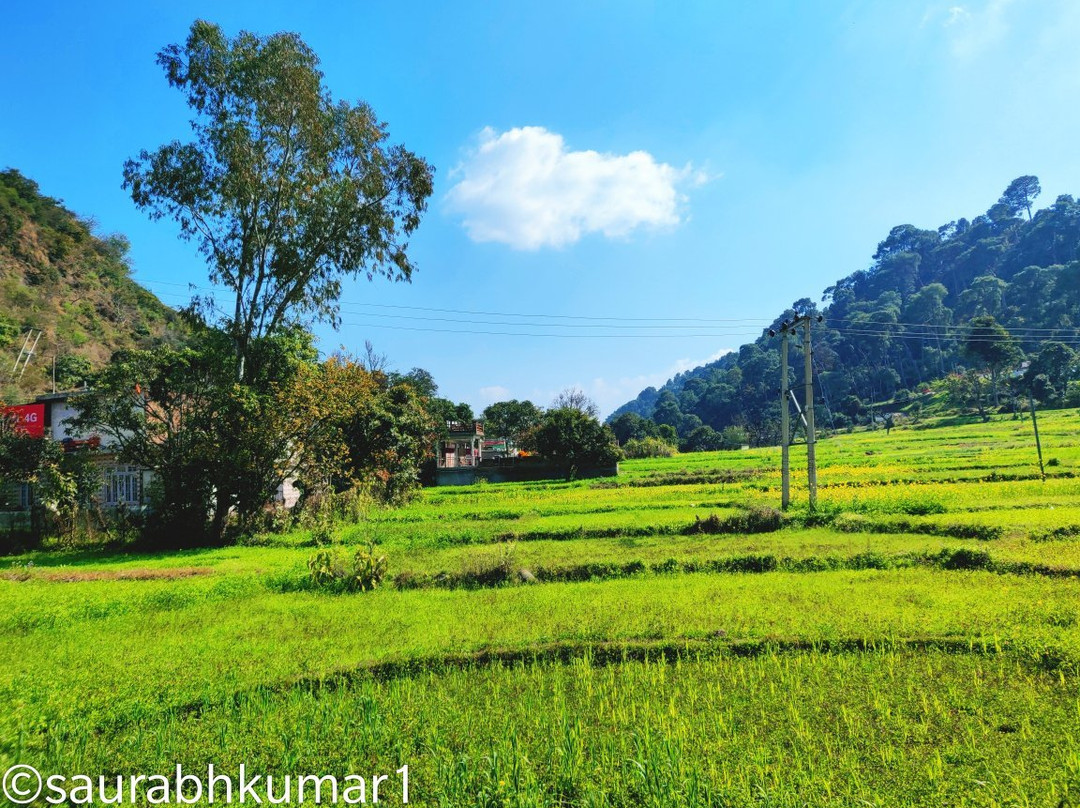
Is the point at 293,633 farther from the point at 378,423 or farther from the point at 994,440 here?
the point at 994,440

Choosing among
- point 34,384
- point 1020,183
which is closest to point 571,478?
point 34,384

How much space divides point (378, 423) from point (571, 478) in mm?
16038

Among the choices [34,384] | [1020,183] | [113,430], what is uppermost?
[1020,183]

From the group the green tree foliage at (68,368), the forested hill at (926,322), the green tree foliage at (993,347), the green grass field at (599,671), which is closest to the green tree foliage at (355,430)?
the green grass field at (599,671)

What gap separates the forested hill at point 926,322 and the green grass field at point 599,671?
6299cm

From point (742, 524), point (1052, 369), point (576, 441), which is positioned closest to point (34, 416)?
point (576, 441)

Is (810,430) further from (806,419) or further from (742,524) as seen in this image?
(742,524)

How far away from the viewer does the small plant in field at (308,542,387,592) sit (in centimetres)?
1155

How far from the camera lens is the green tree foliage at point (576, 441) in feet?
131

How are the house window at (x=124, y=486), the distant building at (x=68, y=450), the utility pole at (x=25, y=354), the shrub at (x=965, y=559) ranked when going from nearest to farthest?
the shrub at (x=965, y=559), the distant building at (x=68, y=450), the house window at (x=124, y=486), the utility pole at (x=25, y=354)

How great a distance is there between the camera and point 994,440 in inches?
1634

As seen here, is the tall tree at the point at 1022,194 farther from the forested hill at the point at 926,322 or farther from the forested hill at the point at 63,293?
the forested hill at the point at 63,293

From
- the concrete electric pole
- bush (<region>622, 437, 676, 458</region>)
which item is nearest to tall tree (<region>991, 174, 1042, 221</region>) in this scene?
bush (<region>622, 437, 676, 458</region>)

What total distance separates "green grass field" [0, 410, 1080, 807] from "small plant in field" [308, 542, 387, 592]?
0.41 metres
